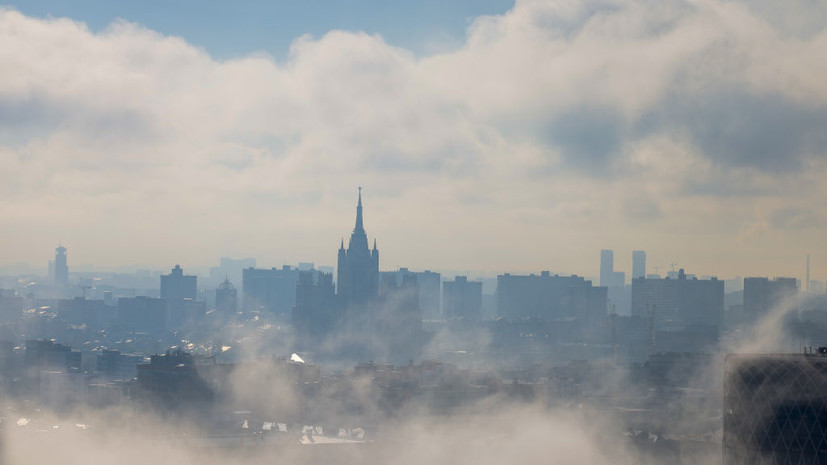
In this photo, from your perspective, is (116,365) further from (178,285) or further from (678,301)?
(678,301)

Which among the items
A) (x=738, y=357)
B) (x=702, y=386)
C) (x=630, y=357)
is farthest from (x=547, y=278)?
(x=738, y=357)

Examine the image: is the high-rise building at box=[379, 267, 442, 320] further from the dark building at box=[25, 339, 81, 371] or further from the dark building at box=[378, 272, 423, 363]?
the dark building at box=[25, 339, 81, 371]

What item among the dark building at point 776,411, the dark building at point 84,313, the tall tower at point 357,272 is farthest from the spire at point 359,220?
the dark building at point 776,411

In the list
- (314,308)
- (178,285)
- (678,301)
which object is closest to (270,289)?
(178,285)

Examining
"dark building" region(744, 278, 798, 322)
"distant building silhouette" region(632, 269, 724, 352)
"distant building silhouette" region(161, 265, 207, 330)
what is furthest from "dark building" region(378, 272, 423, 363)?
"dark building" region(744, 278, 798, 322)

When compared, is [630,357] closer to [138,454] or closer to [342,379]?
[342,379]

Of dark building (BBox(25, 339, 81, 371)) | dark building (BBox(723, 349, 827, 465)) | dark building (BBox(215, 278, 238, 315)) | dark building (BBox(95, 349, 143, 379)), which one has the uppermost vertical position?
dark building (BBox(723, 349, 827, 465))
